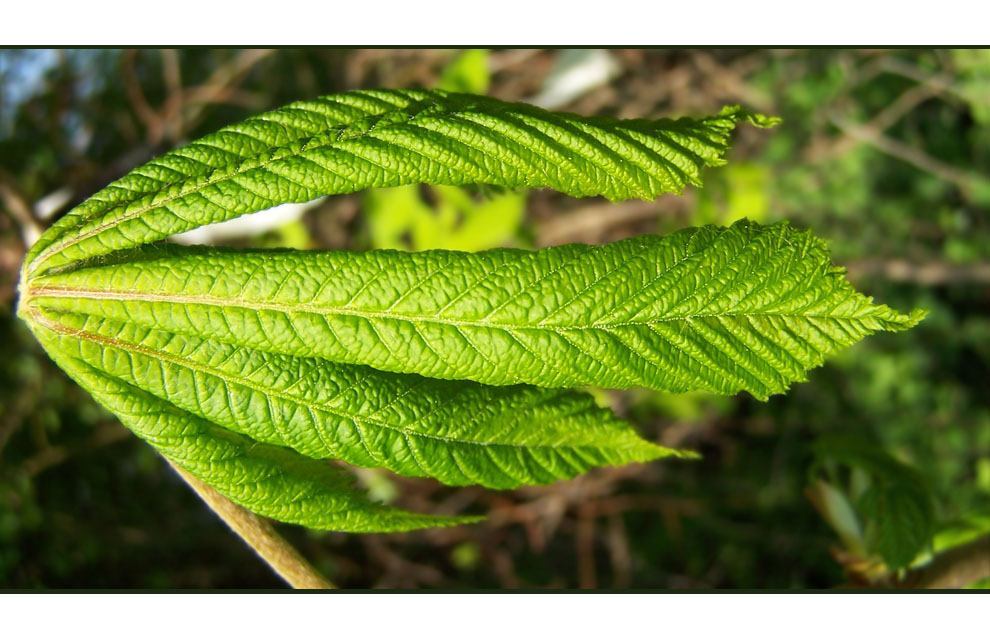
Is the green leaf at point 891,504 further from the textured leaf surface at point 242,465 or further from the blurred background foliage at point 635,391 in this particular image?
the blurred background foliage at point 635,391

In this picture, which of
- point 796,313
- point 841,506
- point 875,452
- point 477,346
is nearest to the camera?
point 477,346

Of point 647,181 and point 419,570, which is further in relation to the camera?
point 419,570

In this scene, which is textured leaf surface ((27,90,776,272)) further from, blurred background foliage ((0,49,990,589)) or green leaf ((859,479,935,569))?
blurred background foliage ((0,49,990,589))

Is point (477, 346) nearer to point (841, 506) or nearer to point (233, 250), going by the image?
point (233, 250)

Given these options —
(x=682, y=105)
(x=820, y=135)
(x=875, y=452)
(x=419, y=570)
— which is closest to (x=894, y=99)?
(x=820, y=135)

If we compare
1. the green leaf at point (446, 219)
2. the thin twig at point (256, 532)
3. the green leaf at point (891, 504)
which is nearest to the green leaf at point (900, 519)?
the green leaf at point (891, 504)

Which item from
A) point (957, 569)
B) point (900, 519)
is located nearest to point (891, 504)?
point (900, 519)
